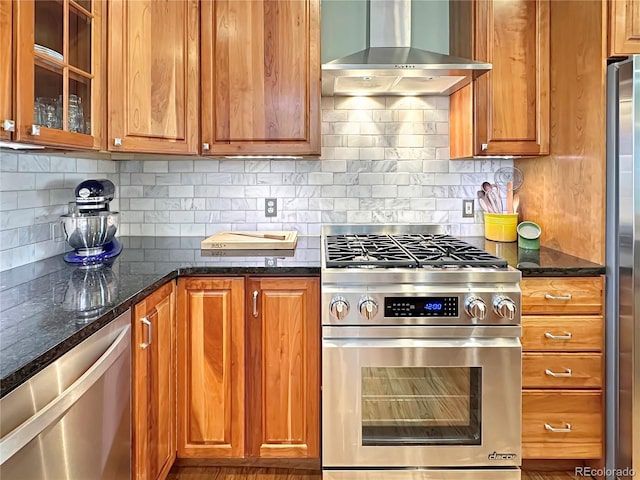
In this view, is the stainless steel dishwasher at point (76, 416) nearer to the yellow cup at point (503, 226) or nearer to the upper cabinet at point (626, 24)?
the yellow cup at point (503, 226)

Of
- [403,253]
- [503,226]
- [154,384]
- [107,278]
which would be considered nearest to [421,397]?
[403,253]

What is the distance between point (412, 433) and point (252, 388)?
25.8 inches

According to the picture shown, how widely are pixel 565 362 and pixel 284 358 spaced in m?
1.13

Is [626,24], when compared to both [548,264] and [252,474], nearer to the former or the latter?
[548,264]

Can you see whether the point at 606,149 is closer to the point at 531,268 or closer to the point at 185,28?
the point at 531,268

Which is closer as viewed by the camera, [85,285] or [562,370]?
[85,285]

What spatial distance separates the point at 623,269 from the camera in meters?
1.95

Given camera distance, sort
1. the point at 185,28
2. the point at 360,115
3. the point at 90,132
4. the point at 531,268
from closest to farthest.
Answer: the point at 90,132, the point at 531,268, the point at 185,28, the point at 360,115

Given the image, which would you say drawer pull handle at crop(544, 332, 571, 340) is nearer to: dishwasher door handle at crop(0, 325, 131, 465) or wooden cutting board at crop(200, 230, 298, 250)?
wooden cutting board at crop(200, 230, 298, 250)

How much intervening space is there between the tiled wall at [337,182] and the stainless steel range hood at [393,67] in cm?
16

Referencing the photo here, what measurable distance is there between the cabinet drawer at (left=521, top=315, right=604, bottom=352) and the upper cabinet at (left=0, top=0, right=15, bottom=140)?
6.25 ft

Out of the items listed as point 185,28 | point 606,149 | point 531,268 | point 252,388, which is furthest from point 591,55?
point 252,388

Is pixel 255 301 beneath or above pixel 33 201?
beneath

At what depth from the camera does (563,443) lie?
2.09m
